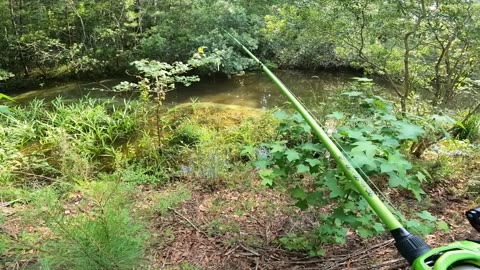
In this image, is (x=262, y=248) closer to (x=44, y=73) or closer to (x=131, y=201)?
(x=131, y=201)

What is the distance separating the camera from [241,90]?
31.3 ft

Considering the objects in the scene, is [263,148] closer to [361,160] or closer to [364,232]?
[364,232]

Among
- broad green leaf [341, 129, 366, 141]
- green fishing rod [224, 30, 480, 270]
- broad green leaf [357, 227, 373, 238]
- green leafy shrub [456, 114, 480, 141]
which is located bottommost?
green leafy shrub [456, 114, 480, 141]

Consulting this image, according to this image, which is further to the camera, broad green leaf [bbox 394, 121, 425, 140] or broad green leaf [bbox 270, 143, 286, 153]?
broad green leaf [bbox 270, 143, 286, 153]

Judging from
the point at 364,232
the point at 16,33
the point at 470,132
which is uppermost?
the point at 364,232

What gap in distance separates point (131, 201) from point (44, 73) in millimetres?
9348

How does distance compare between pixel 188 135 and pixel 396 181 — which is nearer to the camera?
pixel 396 181

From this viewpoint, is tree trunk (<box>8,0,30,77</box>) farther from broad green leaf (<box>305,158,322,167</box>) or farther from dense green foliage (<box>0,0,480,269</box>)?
broad green leaf (<box>305,158,322,167</box>)

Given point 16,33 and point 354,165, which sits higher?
point 354,165

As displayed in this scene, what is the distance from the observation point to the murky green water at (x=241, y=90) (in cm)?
853

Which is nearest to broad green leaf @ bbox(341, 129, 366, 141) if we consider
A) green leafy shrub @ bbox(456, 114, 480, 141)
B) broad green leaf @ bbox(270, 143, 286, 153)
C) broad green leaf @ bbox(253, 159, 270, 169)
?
broad green leaf @ bbox(270, 143, 286, 153)

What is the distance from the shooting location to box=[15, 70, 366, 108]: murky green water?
336 inches

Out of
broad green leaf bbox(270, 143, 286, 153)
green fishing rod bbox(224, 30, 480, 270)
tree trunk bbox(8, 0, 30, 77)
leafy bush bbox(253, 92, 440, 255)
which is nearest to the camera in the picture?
green fishing rod bbox(224, 30, 480, 270)

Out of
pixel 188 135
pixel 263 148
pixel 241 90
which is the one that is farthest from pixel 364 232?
pixel 241 90
